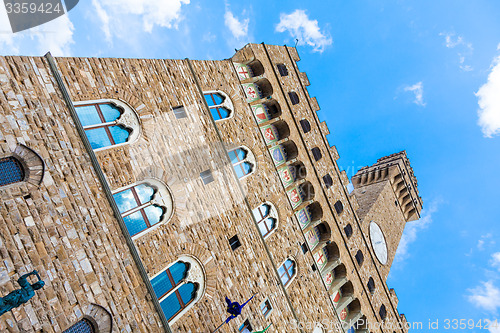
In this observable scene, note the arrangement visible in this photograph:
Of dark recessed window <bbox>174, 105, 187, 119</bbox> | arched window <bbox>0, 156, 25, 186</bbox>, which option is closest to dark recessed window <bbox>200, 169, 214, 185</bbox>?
dark recessed window <bbox>174, 105, 187, 119</bbox>

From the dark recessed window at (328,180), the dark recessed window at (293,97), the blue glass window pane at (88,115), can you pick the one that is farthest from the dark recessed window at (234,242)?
the dark recessed window at (293,97)

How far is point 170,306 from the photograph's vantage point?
27.3ft

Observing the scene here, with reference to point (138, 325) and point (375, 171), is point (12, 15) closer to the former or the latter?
point (138, 325)

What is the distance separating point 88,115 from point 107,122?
0.47 metres

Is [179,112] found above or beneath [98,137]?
above

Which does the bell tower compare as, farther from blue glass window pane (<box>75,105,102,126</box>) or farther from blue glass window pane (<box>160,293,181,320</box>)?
blue glass window pane (<box>75,105,102,126</box>)

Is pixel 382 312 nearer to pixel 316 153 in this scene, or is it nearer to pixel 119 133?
pixel 316 153

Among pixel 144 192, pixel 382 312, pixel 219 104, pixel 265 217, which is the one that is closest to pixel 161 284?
pixel 144 192

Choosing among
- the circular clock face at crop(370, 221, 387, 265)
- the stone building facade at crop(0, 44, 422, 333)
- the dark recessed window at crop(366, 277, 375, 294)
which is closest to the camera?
the stone building facade at crop(0, 44, 422, 333)

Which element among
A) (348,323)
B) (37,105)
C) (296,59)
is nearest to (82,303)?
(37,105)

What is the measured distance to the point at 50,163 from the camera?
6.88 m

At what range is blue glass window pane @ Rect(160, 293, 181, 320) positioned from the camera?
26.9ft

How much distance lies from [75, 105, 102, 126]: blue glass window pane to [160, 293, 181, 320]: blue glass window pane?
452cm

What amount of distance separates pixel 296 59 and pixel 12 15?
519 inches
